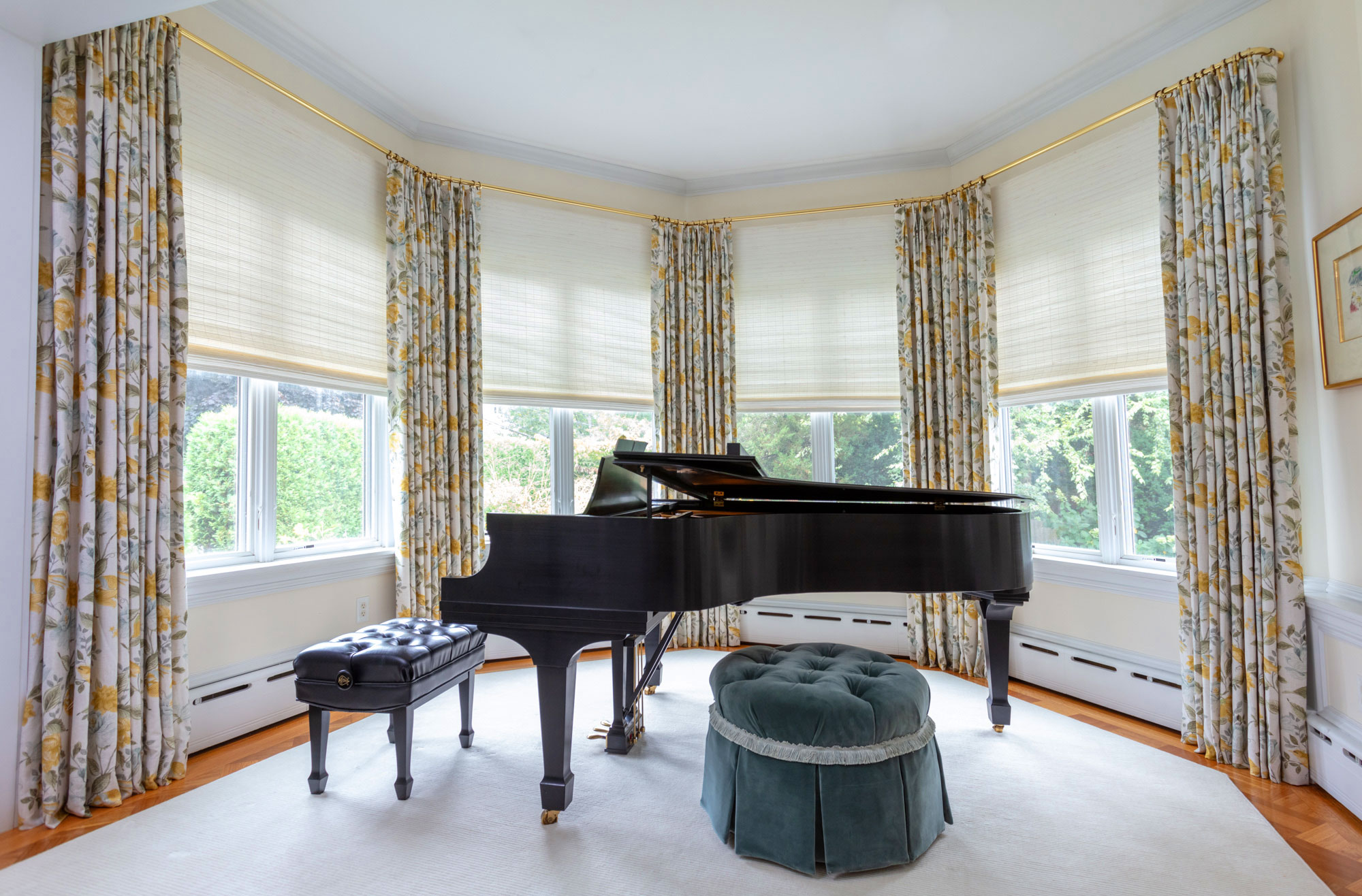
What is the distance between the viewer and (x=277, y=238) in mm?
3115

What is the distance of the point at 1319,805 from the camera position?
2273mm

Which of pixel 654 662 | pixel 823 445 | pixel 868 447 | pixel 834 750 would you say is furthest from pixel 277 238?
pixel 868 447

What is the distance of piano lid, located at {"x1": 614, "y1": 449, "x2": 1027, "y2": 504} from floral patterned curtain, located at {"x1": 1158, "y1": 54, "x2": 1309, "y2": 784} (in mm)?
962

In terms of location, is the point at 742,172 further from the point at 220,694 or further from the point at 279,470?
the point at 220,694

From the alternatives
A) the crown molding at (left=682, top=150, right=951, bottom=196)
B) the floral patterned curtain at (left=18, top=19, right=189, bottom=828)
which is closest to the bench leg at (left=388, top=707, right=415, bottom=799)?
the floral patterned curtain at (left=18, top=19, right=189, bottom=828)

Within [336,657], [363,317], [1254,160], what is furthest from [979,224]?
[336,657]

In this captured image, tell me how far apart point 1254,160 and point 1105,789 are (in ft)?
7.93

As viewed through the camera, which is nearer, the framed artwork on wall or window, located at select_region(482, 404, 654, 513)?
the framed artwork on wall

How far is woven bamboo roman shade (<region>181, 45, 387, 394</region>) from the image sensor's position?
2.78 meters

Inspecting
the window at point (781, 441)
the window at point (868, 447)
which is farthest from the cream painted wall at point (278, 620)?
the window at point (868, 447)

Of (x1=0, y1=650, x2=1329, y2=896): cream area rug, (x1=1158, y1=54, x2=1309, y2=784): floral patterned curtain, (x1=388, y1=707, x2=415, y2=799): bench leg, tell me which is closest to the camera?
(x1=0, y1=650, x2=1329, y2=896): cream area rug

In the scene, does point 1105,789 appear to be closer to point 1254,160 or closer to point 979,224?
point 1254,160

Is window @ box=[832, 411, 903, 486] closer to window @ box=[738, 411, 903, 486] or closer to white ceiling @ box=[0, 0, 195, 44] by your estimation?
window @ box=[738, 411, 903, 486]

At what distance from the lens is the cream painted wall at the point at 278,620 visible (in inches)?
108
